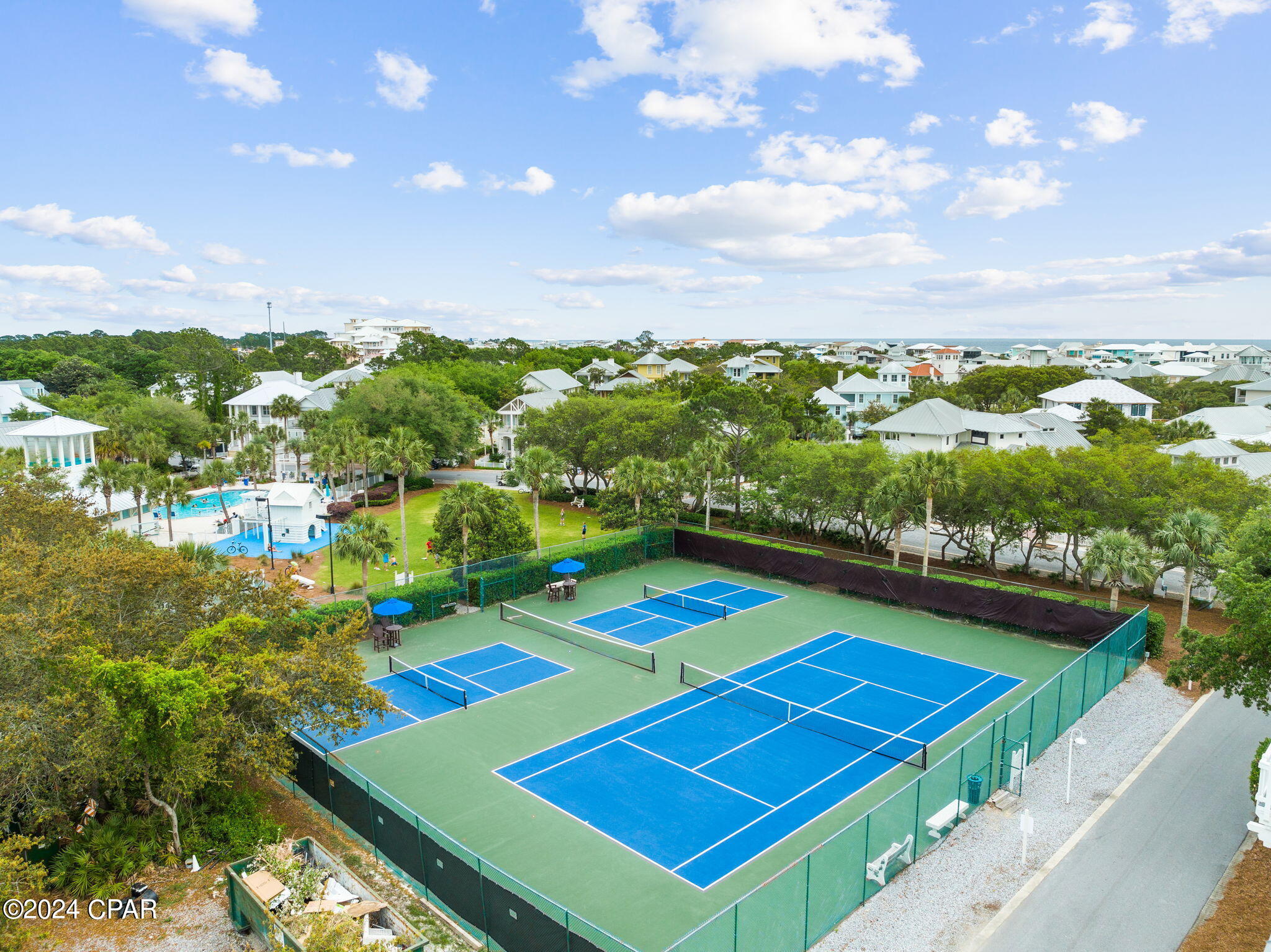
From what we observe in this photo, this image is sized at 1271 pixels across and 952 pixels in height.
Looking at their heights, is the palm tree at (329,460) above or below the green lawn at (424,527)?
above

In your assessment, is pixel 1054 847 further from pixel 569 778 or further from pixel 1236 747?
pixel 569 778

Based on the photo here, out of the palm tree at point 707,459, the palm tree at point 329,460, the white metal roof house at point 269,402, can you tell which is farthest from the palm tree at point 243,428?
the palm tree at point 707,459

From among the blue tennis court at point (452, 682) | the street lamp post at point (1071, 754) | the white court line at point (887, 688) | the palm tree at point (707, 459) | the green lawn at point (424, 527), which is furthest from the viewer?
the palm tree at point (707, 459)

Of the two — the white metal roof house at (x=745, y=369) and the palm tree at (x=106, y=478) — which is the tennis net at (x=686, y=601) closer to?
the palm tree at (x=106, y=478)

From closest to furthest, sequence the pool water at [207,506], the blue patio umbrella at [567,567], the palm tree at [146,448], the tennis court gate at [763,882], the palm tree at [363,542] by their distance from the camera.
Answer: the tennis court gate at [763,882] < the palm tree at [363,542] < the blue patio umbrella at [567,567] < the pool water at [207,506] < the palm tree at [146,448]

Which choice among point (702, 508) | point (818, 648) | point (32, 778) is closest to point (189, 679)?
point (32, 778)

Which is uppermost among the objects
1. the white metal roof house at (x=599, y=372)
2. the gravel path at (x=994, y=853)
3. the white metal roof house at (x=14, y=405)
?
the white metal roof house at (x=599, y=372)
